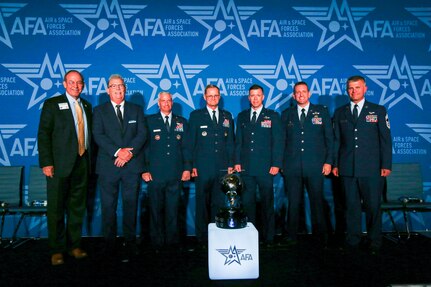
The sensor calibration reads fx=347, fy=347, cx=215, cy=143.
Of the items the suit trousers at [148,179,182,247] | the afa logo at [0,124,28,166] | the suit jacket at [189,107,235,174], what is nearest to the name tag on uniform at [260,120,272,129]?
the suit jacket at [189,107,235,174]

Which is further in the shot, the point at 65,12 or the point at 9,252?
the point at 65,12

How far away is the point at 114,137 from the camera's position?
11.1 feet

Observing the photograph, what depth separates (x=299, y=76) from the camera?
449 centimetres

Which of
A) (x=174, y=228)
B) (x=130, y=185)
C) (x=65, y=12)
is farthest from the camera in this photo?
(x=65, y=12)

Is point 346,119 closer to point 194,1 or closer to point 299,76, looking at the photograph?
point 299,76

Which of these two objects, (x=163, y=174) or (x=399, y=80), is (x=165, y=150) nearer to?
(x=163, y=174)

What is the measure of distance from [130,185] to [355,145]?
2.30 metres

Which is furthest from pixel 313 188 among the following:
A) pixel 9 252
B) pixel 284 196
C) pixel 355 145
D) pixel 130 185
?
pixel 9 252

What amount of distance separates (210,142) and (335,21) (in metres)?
2.40

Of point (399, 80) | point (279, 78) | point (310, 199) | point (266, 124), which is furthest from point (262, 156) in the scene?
point (399, 80)

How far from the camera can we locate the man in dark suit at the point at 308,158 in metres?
3.60

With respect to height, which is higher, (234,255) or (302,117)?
(302,117)

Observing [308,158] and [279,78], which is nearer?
[308,158]

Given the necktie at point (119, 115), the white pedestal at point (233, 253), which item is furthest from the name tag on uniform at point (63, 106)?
the white pedestal at point (233, 253)
